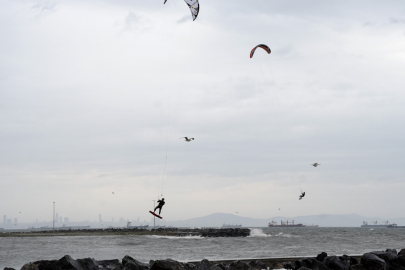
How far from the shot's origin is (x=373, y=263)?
43.0ft

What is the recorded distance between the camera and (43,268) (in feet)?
39.8

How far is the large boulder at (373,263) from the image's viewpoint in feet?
42.3

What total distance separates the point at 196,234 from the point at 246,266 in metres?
53.2

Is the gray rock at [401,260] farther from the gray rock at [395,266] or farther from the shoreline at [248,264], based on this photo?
the gray rock at [395,266]

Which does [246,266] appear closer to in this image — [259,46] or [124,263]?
[124,263]

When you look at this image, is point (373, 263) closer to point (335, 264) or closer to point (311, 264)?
point (335, 264)

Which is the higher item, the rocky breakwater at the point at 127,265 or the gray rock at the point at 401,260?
the rocky breakwater at the point at 127,265

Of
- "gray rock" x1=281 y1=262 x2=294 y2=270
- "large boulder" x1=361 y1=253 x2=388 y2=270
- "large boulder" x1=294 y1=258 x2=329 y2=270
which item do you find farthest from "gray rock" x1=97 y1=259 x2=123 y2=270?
"large boulder" x1=361 y1=253 x2=388 y2=270

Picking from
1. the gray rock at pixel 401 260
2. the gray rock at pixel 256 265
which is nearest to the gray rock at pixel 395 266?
the gray rock at pixel 401 260

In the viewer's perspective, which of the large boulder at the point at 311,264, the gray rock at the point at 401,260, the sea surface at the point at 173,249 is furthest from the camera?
the sea surface at the point at 173,249

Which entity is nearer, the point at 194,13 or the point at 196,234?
the point at 194,13

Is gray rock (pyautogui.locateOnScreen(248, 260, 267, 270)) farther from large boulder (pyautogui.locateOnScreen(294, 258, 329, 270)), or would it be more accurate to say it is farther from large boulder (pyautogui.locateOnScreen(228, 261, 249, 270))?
large boulder (pyautogui.locateOnScreen(294, 258, 329, 270))

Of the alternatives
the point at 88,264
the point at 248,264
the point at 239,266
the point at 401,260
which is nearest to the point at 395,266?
the point at 401,260

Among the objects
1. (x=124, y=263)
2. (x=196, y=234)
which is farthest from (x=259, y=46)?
(x=196, y=234)
